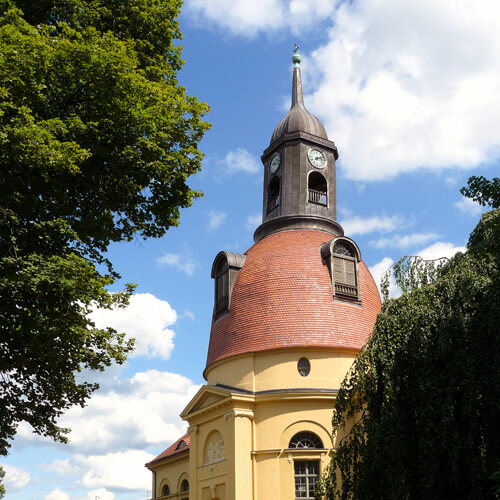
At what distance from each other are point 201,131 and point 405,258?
5681 mm

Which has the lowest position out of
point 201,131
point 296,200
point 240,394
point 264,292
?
point 240,394

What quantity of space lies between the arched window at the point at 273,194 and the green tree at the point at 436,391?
45.3 ft

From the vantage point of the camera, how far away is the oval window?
2119 centimetres

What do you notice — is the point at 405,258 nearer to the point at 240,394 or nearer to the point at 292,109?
the point at 240,394

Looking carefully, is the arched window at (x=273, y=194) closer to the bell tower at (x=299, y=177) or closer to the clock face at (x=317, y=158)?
the bell tower at (x=299, y=177)

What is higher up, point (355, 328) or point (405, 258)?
point (355, 328)

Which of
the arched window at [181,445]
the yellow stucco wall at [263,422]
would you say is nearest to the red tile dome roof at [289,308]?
the yellow stucco wall at [263,422]

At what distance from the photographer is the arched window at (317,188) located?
26219mm

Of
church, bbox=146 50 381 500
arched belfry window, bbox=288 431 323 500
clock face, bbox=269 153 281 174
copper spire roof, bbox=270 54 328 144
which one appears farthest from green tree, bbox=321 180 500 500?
copper spire roof, bbox=270 54 328 144

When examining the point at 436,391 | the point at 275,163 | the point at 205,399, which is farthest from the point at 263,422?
the point at 275,163

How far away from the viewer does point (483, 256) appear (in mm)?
12789

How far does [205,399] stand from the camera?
22.3 m

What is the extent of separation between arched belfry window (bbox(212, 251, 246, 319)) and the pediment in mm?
3227

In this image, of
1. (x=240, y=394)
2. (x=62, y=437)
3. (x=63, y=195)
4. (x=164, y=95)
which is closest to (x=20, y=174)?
(x=63, y=195)
